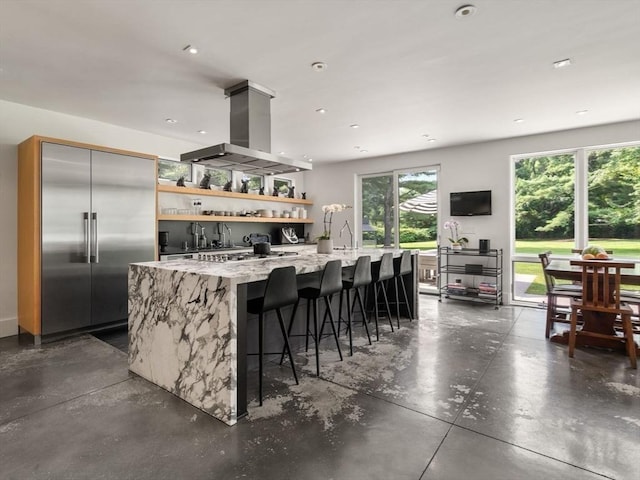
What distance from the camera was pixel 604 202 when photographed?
5020 millimetres

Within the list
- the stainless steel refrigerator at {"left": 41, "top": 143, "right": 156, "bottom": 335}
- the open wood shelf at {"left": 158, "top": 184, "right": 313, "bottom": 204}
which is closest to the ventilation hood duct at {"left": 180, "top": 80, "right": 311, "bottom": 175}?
the stainless steel refrigerator at {"left": 41, "top": 143, "right": 156, "bottom": 335}

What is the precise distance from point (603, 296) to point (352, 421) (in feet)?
9.46

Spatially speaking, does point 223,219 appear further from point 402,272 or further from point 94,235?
point 402,272

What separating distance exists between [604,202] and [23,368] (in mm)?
7284

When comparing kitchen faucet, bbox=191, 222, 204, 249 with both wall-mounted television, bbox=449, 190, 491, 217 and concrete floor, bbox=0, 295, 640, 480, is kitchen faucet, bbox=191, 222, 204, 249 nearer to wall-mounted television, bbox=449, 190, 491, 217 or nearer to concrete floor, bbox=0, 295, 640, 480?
concrete floor, bbox=0, 295, 640, 480

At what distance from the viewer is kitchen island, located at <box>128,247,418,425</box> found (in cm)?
222

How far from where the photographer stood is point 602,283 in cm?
342

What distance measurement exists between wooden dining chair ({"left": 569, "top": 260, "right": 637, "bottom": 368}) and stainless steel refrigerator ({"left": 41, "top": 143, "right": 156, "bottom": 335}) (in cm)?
497

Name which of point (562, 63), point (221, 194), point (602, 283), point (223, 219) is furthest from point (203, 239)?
point (602, 283)

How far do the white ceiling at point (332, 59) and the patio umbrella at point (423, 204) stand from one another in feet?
6.24

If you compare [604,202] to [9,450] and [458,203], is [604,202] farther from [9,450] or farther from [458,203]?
[9,450]

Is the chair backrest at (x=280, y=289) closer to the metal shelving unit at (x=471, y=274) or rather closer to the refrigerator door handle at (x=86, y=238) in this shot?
the refrigerator door handle at (x=86, y=238)

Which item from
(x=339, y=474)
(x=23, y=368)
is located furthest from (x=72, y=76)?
(x=339, y=474)

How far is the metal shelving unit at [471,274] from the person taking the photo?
18.4ft
